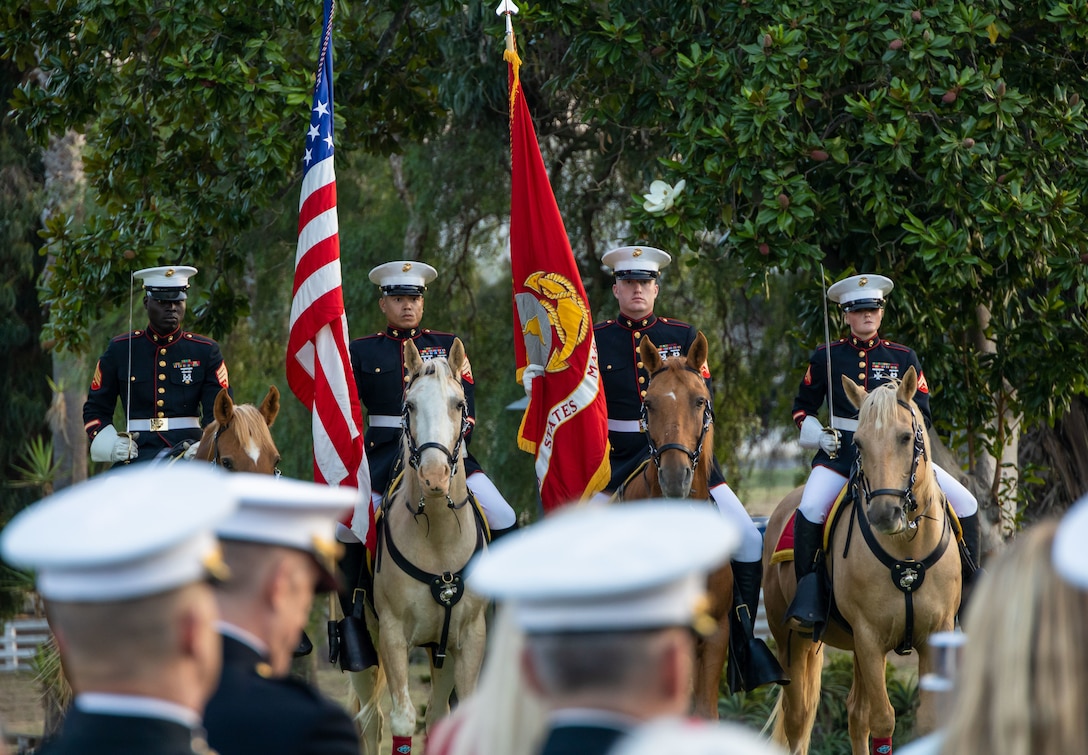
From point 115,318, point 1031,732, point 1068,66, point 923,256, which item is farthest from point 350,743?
point 115,318

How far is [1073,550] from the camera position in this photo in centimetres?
190

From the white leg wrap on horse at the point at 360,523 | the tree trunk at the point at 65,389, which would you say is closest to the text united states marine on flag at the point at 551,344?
the white leg wrap on horse at the point at 360,523

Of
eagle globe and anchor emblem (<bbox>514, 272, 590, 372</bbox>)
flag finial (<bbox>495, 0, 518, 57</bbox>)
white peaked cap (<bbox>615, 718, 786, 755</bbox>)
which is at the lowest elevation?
white peaked cap (<bbox>615, 718, 786, 755</bbox>)

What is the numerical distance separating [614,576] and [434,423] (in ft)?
16.1

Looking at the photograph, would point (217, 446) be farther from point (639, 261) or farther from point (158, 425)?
point (639, 261)

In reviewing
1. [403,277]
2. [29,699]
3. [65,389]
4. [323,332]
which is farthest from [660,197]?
[29,699]

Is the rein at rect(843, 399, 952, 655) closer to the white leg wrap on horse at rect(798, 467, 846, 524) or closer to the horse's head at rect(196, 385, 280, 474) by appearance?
the white leg wrap on horse at rect(798, 467, 846, 524)

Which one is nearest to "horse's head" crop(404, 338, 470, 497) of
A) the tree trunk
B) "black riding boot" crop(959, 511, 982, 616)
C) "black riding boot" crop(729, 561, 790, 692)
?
"black riding boot" crop(729, 561, 790, 692)

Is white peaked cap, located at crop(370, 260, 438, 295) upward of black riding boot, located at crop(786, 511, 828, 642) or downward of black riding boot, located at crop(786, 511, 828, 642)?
upward

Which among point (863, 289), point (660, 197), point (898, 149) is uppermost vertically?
point (898, 149)

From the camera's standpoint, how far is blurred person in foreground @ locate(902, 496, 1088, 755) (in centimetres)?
193

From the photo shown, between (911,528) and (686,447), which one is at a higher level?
(686,447)

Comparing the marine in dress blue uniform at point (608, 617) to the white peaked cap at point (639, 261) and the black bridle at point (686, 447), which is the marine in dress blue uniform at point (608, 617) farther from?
the white peaked cap at point (639, 261)

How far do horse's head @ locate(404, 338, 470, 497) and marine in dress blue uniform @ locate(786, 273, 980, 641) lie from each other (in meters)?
2.16
